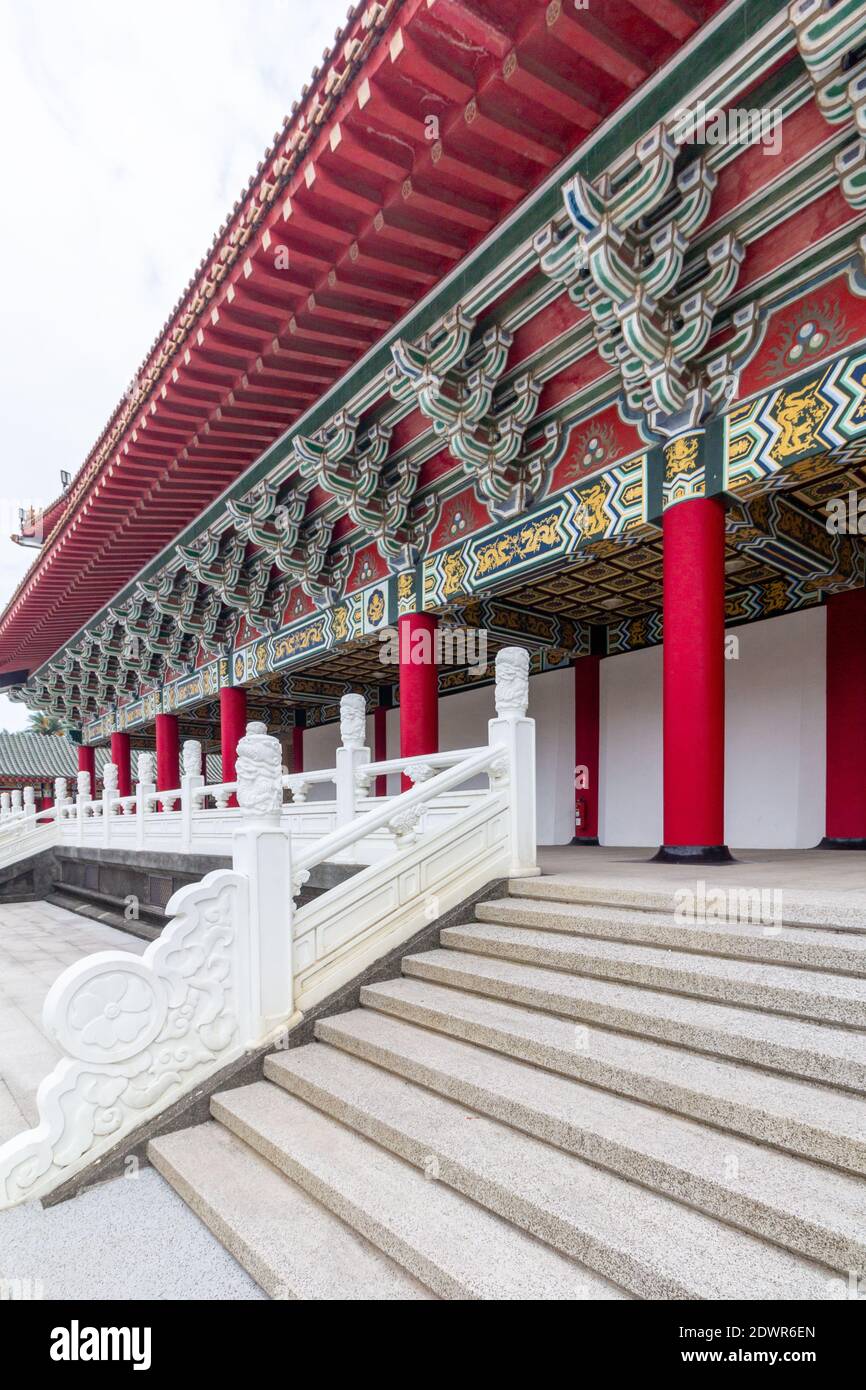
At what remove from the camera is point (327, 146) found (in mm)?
4102

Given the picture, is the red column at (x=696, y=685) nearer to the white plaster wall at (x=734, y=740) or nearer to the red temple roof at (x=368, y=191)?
the red temple roof at (x=368, y=191)

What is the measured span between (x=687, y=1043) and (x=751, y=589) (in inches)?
247

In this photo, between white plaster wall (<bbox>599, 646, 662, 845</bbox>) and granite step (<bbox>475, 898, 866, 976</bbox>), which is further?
white plaster wall (<bbox>599, 646, 662, 845</bbox>)

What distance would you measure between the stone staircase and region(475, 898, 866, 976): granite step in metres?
0.01

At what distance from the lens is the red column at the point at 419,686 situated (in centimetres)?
795

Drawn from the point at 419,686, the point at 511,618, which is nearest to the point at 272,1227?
the point at 419,686

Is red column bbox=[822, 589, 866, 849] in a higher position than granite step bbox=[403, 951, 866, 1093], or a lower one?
higher

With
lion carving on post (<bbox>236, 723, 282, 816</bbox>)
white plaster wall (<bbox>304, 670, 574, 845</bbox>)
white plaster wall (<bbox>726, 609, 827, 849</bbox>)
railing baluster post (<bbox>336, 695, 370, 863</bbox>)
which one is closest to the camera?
lion carving on post (<bbox>236, 723, 282, 816</bbox>)

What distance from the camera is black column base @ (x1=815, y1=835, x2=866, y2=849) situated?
6.98 m

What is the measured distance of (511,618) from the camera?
9.34 metres

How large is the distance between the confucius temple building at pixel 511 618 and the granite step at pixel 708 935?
0.07 ft

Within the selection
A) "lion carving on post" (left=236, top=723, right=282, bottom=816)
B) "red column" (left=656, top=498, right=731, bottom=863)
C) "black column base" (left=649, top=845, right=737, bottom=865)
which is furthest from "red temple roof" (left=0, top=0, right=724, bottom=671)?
"black column base" (left=649, top=845, right=737, bottom=865)

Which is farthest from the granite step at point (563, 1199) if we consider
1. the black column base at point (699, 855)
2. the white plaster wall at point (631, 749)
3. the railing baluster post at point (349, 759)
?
the white plaster wall at point (631, 749)

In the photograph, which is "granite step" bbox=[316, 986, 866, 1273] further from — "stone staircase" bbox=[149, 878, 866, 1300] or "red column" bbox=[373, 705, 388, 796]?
"red column" bbox=[373, 705, 388, 796]
